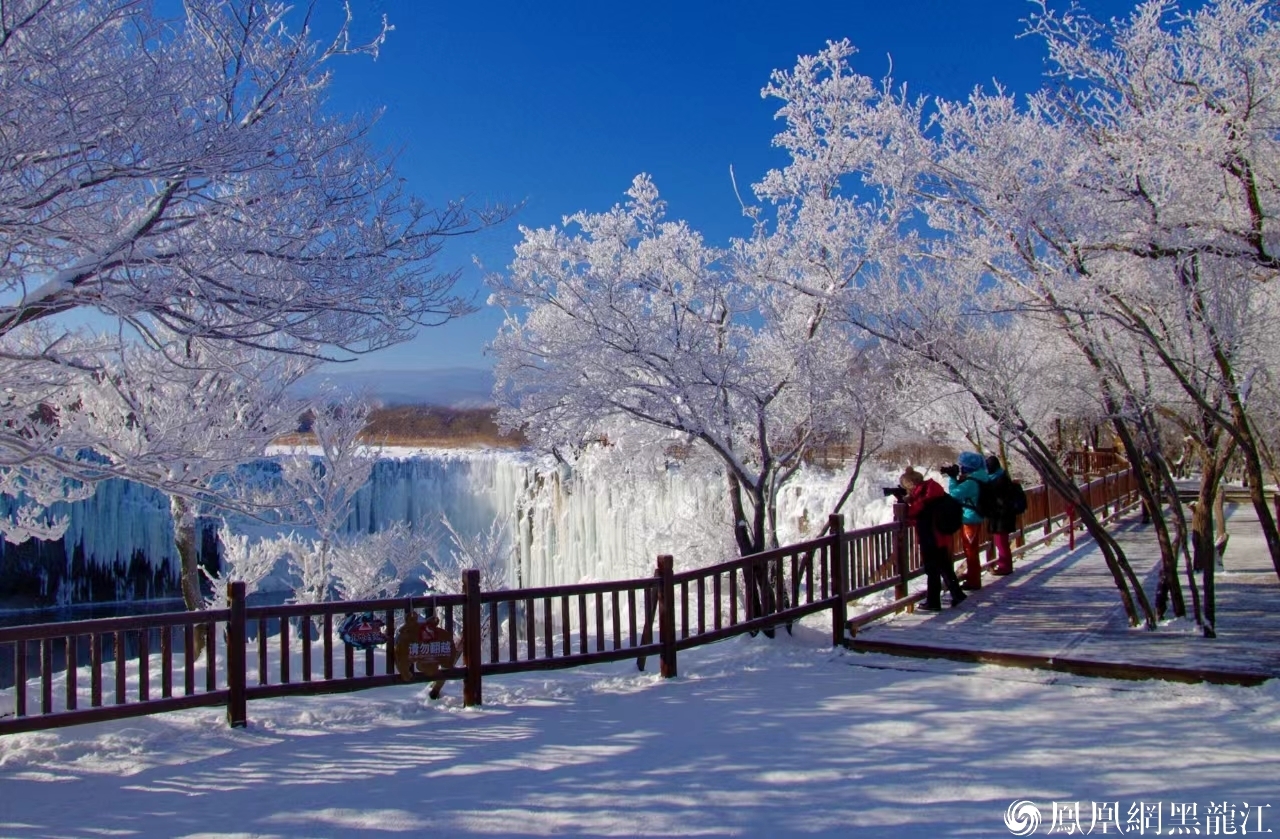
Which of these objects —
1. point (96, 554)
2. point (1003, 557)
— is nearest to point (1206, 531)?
point (1003, 557)

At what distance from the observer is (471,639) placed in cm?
584

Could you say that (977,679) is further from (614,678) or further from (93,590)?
(93,590)

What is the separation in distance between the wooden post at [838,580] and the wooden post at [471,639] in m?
3.13

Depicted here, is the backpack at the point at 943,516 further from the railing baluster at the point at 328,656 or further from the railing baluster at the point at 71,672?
the railing baluster at the point at 71,672

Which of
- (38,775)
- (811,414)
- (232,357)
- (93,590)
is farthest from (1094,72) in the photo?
(93,590)

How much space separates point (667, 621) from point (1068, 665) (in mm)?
2746

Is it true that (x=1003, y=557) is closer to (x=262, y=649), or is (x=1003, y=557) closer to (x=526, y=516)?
(x=262, y=649)

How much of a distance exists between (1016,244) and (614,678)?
176 inches

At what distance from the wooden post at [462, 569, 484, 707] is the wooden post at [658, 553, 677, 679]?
137 centimetres

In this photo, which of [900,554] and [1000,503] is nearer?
[900,554]

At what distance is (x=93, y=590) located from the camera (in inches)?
1438

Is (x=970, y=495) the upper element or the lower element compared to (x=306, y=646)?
upper

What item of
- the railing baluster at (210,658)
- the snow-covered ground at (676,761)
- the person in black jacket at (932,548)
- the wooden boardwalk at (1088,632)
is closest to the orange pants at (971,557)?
the wooden boardwalk at (1088,632)

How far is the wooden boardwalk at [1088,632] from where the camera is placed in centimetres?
617
